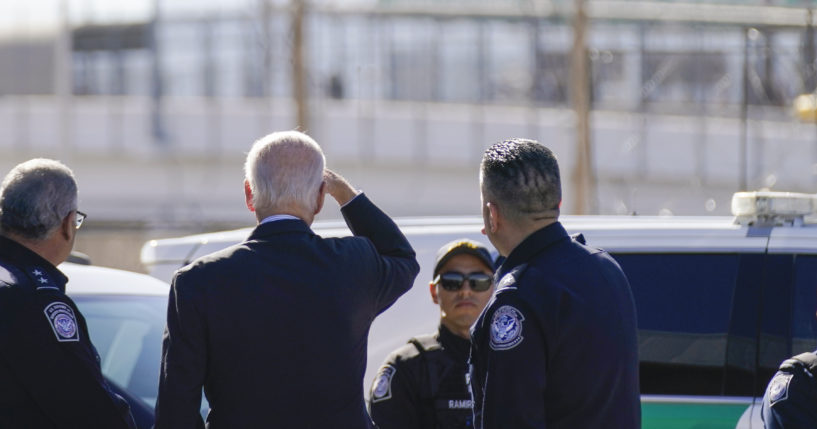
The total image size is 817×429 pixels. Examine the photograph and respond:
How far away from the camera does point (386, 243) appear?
339 centimetres

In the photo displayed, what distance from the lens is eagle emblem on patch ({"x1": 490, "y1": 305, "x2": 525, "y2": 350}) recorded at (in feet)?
9.57

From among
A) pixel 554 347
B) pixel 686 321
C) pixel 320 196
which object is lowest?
pixel 686 321

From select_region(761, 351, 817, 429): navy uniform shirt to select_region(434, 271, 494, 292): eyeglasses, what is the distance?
136 cm

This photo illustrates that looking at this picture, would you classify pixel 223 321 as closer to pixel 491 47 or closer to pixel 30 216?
pixel 30 216

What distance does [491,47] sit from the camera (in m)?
21.6

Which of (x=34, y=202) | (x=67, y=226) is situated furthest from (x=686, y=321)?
(x=34, y=202)

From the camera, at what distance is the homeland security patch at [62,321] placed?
3.22m

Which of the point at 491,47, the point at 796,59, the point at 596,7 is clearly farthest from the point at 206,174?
the point at 796,59

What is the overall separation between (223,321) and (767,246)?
8.23 ft

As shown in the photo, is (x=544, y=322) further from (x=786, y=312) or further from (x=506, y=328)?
(x=786, y=312)

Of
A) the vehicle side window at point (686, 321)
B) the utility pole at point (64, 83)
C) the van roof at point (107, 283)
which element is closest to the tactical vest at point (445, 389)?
the vehicle side window at point (686, 321)

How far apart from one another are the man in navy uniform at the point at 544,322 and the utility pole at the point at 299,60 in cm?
1159

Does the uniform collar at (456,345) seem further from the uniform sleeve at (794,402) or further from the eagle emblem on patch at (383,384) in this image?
the uniform sleeve at (794,402)

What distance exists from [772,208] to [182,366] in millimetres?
2707
